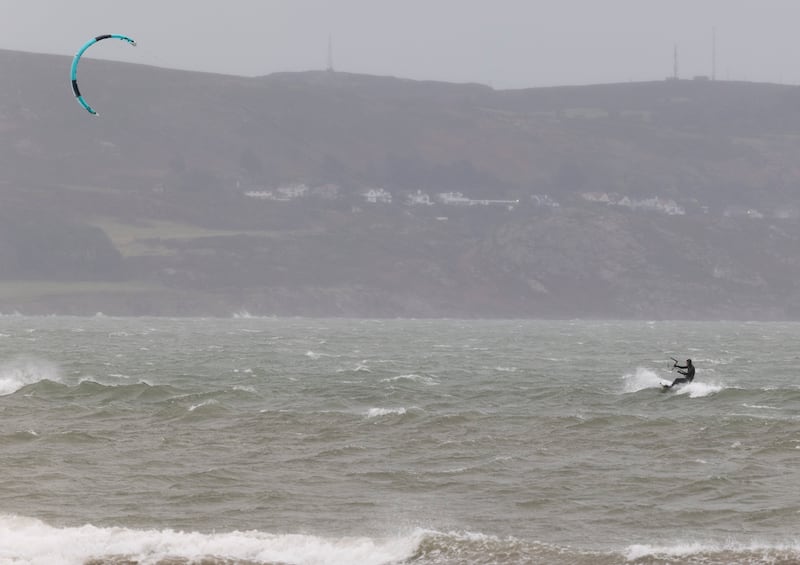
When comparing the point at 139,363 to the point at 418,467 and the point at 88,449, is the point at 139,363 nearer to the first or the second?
the point at 88,449

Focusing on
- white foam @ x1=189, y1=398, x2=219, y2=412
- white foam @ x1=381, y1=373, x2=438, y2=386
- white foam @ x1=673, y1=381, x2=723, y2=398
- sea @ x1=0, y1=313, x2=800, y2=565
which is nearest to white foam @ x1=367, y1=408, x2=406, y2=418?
sea @ x1=0, y1=313, x2=800, y2=565

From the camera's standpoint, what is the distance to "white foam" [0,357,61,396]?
6062 cm

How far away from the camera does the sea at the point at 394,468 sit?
29906 millimetres

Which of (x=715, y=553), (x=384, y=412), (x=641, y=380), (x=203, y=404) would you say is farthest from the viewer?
(x=641, y=380)

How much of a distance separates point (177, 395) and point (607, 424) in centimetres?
1904

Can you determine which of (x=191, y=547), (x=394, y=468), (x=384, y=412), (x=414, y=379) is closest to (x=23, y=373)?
(x=414, y=379)

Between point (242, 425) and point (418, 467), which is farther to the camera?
point (242, 425)

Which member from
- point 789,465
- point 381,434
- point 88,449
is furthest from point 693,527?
point 88,449

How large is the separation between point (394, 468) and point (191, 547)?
10.9 m

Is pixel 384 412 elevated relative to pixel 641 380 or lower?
elevated

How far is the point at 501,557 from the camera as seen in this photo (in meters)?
29.0

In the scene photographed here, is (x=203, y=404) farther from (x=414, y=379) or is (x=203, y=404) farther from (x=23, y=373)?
(x=23, y=373)

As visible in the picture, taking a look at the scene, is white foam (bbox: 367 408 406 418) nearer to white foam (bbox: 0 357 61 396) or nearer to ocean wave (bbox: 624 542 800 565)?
white foam (bbox: 0 357 61 396)

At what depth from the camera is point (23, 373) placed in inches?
2630
